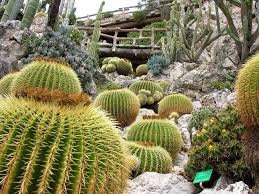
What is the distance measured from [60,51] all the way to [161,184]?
5.48 m

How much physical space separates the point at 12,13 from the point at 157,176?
7.77m

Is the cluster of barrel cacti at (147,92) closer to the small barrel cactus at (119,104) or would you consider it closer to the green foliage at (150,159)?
the small barrel cactus at (119,104)

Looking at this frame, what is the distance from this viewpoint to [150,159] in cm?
513

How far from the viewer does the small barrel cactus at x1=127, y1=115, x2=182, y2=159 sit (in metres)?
6.02

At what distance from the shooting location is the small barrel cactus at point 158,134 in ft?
19.8

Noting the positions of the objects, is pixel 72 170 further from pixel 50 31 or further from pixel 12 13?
pixel 12 13

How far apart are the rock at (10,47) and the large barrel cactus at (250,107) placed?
5.51 metres

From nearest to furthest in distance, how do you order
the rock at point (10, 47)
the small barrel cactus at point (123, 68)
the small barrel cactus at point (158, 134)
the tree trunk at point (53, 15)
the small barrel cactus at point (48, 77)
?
the small barrel cactus at point (48, 77) < the small barrel cactus at point (158, 134) < the rock at point (10, 47) < the tree trunk at point (53, 15) < the small barrel cactus at point (123, 68)

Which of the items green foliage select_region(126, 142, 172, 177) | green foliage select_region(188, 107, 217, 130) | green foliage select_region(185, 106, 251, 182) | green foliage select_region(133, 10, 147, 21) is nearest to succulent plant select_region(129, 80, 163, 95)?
green foliage select_region(188, 107, 217, 130)

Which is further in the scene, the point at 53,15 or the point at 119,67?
the point at 119,67

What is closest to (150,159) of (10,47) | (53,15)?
(10,47)

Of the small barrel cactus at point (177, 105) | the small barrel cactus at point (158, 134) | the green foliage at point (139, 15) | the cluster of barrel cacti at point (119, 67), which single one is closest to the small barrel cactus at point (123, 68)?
the cluster of barrel cacti at point (119, 67)

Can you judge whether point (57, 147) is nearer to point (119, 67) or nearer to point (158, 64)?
point (158, 64)

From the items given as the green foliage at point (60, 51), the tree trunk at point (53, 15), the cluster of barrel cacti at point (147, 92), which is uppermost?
the tree trunk at point (53, 15)
